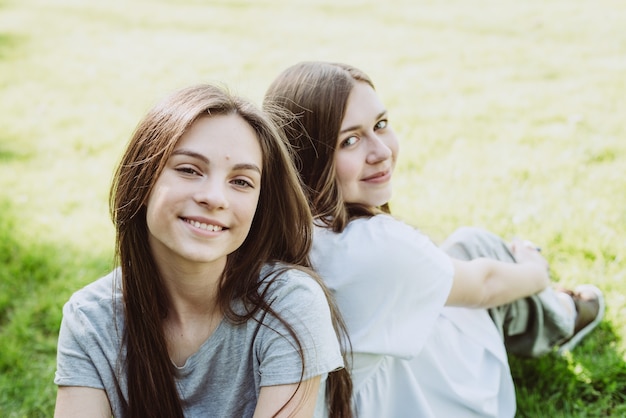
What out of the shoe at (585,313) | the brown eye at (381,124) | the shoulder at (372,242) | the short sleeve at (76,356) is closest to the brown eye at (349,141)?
the brown eye at (381,124)

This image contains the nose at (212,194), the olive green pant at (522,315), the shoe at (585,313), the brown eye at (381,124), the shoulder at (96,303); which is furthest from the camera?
the shoe at (585,313)

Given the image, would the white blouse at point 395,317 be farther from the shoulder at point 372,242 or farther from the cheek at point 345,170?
the cheek at point 345,170

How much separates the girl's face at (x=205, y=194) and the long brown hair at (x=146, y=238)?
37 millimetres

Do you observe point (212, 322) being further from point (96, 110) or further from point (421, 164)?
point (96, 110)

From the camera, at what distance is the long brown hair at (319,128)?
2.09 m

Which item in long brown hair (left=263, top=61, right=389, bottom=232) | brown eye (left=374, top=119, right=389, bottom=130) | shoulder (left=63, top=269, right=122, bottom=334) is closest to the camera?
shoulder (left=63, top=269, right=122, bottom=334)

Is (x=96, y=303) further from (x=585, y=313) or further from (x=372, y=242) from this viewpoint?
(x=585, y=313)

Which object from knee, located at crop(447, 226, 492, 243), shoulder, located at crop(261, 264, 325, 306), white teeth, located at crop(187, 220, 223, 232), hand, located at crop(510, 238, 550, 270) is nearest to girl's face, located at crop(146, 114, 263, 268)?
white teeth, located at crop(187, 220, 223, 232)

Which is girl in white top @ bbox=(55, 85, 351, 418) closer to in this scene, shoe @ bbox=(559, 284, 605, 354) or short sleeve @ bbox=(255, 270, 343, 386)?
short sleeve @ bbox=(255, 270, 343, 386)

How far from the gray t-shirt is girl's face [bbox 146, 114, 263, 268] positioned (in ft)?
0.66

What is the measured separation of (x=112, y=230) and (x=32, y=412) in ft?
4.64

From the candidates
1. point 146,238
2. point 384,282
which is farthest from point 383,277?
point 146,238

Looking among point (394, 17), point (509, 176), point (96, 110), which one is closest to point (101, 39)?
point (96, 110)

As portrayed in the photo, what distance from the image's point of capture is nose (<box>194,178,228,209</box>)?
1.67 meters
